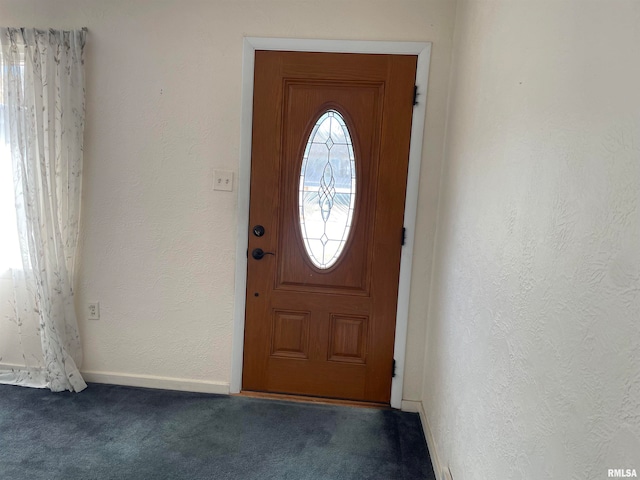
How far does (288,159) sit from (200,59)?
74 centimetres

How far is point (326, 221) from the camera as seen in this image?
7.79 ft

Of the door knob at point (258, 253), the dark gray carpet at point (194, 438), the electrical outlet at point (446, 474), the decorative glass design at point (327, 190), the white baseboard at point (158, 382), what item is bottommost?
the dark gray carpet at point (194, 438)

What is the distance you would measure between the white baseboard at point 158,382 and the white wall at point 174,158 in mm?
12

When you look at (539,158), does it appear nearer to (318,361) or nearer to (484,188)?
(484,188)

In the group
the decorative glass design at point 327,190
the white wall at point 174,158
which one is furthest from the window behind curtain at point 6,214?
the decorative glass design at point 327,190

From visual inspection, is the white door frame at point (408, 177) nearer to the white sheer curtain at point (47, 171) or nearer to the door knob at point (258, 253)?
the door knob at point (258, 253)

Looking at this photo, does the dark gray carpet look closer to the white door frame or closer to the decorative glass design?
the white door frame

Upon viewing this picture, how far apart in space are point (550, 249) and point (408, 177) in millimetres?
1397

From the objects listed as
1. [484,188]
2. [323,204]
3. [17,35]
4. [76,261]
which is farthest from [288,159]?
[17,35]

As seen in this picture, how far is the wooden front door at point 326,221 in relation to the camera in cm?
227

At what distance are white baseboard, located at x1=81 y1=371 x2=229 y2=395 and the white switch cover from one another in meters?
1.18

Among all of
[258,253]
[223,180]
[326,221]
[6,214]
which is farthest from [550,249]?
[6,214]

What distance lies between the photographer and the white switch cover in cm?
236

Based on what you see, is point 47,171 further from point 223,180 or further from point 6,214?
point 223,180
